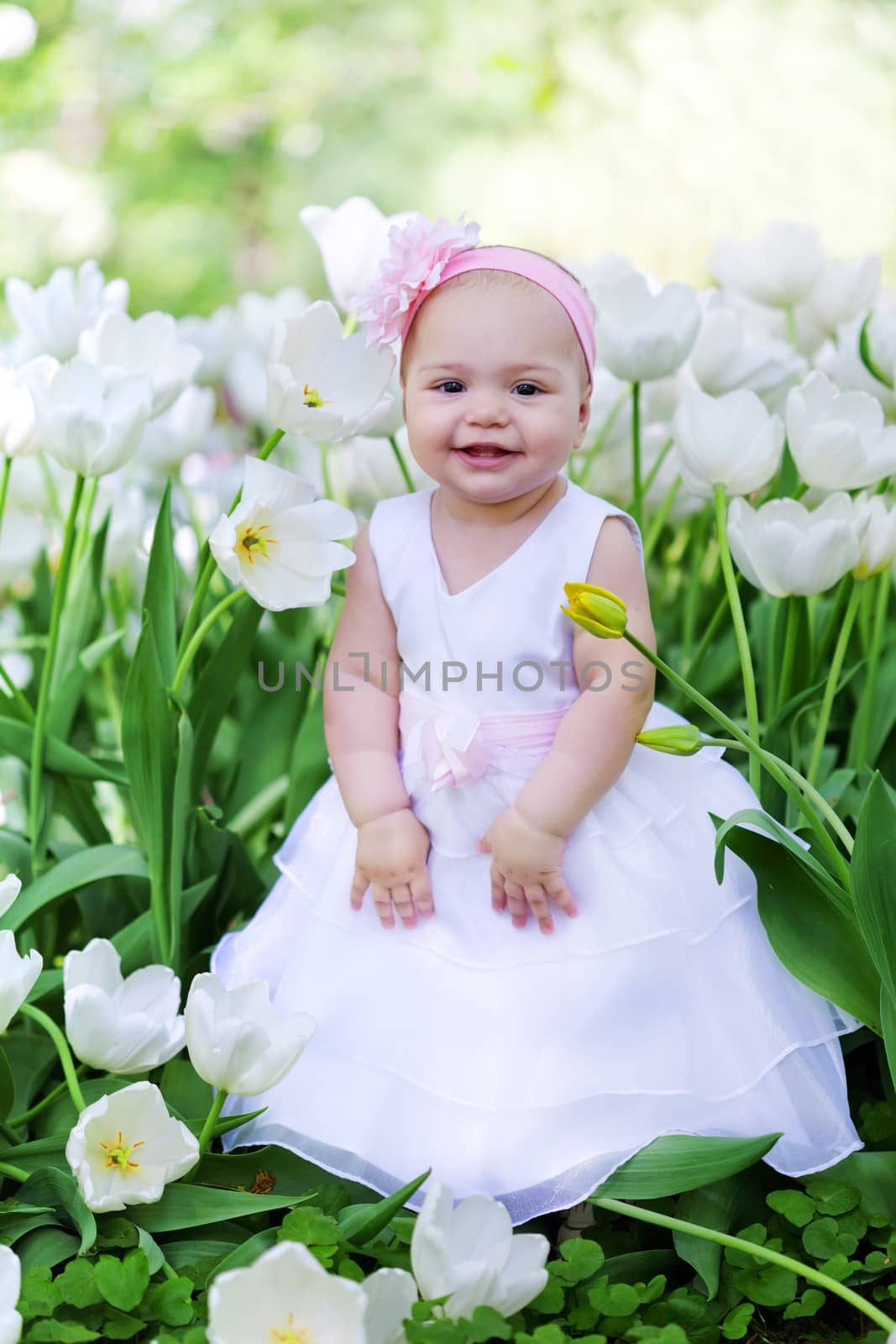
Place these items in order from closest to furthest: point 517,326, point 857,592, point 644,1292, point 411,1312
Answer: point 411,1312, point 644,1292, point 517,326, point 857,592

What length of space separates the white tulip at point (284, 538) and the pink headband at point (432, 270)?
184 mm

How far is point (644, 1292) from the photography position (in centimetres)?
117

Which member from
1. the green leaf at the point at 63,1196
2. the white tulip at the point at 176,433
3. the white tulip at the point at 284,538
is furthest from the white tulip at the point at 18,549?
the green leaf at the point at 63,1196

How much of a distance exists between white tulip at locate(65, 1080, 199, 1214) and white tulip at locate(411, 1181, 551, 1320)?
0.80 ft

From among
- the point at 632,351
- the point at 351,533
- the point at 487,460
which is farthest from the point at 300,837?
the point at 632,351

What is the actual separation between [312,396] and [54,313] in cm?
53

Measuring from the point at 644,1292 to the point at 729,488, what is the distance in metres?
0.84

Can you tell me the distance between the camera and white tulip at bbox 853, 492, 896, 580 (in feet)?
4.79

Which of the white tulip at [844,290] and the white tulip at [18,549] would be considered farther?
the white tulip at [844,290]

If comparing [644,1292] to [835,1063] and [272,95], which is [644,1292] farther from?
[272,95]

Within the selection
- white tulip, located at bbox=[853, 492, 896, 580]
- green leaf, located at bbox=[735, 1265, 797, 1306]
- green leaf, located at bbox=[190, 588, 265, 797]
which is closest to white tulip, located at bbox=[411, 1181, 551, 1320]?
green leaf, located at bbox=[735, 1265, 797, 1306]

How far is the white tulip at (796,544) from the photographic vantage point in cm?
139

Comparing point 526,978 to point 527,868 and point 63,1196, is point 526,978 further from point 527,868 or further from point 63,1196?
point 63,1196

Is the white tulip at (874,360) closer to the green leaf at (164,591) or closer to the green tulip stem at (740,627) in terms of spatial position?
the green tulip stem at (740,627)
